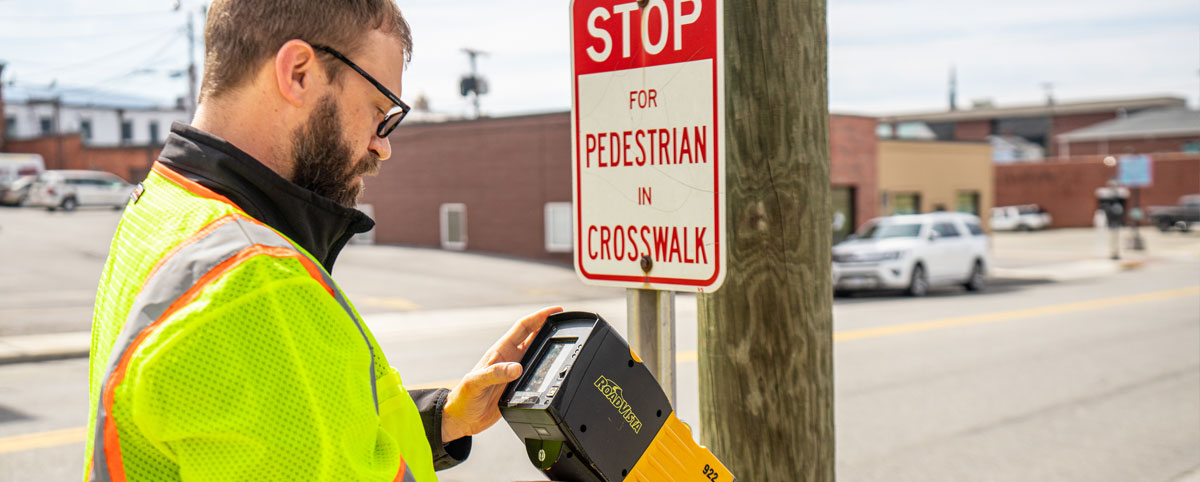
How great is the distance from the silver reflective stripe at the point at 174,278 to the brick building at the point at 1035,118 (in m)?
70.9

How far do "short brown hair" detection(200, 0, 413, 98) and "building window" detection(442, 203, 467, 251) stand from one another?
26.6 m

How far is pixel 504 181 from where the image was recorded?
1048 inches

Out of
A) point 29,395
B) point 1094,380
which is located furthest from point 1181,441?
point 29,395

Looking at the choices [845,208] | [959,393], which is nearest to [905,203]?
[845,208]

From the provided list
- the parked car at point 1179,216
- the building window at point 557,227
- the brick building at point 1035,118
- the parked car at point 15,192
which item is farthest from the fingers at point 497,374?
the brick building at point 1035,118

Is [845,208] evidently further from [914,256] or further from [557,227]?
[914,256]

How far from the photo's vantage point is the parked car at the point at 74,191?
37.7 metres

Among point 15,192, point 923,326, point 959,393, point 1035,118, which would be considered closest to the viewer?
point 959,393

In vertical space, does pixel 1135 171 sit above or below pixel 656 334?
above

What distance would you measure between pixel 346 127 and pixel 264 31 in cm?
19

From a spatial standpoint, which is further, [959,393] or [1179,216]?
[1179,216]

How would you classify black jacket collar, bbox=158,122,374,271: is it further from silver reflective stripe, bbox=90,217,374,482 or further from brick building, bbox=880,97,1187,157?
brick building, bbox=880,97,1187,157

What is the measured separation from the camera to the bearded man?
1142 millimetres

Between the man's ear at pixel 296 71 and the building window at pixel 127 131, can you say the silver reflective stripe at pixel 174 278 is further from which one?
the building window at pixel 127 131
